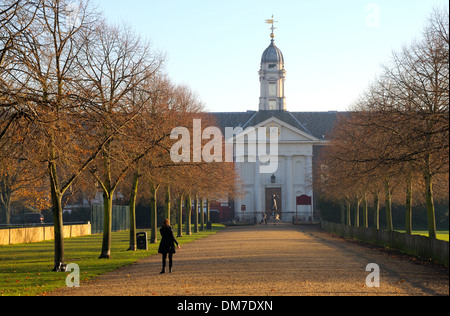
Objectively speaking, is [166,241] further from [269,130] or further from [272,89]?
[272,89]

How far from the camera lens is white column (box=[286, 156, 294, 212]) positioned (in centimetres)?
9812

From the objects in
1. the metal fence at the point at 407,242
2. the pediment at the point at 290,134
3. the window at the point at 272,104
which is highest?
the window at the point at 272,104

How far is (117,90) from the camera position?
30.0 metres

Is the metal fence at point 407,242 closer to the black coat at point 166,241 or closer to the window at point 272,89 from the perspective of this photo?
the black coat at point 166,241

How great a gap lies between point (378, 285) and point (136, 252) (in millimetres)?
16832

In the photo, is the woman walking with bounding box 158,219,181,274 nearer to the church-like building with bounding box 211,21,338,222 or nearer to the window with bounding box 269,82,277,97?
the church-like building with bounding box 211,21,338,222

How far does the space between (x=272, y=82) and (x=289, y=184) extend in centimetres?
2198

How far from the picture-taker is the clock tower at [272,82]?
113m

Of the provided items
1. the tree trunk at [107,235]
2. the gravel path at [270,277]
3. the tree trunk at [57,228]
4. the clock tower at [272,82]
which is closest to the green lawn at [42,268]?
the tree trunk at [107,235]

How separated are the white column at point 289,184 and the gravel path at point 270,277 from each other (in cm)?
6933

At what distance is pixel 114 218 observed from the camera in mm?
62875

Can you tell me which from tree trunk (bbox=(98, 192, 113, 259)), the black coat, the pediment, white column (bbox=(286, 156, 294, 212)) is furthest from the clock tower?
the black coat
